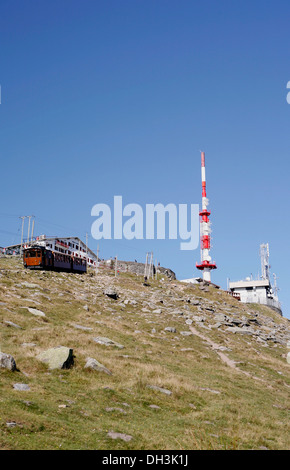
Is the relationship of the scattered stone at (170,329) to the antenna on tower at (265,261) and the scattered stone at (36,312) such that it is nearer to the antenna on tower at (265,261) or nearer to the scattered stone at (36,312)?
the scattered stone at (36,312)

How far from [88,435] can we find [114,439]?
821mm

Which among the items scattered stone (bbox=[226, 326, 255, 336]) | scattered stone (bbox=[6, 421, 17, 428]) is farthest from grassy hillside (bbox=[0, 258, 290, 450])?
scattered stone (bbox=[226, 326, 255, 336])

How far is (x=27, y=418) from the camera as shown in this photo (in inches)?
464

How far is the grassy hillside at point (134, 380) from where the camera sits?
1227 cm

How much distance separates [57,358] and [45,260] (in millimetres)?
40713

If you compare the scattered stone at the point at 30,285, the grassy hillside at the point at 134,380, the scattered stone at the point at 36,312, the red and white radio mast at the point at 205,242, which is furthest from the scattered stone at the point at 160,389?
the red and white radio mast at the point at 205,242

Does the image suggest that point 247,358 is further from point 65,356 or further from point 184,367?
point 65,356

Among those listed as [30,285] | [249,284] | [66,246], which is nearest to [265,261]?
[249,284]

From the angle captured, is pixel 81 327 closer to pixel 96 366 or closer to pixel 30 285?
pixel 96 366

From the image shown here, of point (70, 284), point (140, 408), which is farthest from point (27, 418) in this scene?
Answer: point (70, 284)

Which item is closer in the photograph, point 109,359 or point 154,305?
point 109,359

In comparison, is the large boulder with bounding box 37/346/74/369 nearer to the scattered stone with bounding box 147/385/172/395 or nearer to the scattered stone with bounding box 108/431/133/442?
the scattered stone with bounding box 147/385/172/395

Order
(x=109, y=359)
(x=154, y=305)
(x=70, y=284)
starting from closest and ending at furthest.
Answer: (x=109, y=359)
(x=154, y=305)
(x=70, y=284)

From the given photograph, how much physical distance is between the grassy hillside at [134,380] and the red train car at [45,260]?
1133 centimetres
